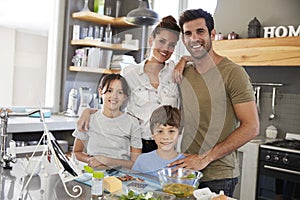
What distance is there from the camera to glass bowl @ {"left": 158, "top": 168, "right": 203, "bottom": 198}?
1.28m

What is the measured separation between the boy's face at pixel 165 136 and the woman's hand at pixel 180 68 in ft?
0.65

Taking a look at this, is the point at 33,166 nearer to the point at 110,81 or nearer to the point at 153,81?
the point at 110,81

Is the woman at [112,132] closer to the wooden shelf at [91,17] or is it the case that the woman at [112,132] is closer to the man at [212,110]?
the man at [212,110]

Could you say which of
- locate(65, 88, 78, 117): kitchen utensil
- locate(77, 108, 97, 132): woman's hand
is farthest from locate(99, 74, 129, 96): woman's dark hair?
locate(65, 88, 78, 117): kitchen utensil

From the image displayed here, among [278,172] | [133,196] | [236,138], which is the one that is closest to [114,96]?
[133,196]

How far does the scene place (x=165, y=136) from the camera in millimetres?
1383

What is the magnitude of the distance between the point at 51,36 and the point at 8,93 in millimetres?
663

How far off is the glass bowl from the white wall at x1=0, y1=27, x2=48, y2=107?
2.24 metres

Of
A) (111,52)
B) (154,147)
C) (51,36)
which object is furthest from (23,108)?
(154,147)

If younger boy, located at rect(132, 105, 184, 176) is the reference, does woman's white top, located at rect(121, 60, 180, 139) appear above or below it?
above

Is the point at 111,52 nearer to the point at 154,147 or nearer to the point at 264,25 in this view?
the point at 154,147

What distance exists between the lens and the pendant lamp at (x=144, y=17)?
67.3 inches

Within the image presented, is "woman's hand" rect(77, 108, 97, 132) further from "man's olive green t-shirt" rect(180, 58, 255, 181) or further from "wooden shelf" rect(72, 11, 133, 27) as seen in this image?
"wooden shelf" rect(72, 11, 133, 27)

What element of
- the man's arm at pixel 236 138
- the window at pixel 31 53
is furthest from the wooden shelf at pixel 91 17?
the man's arm at pixel 236 138
